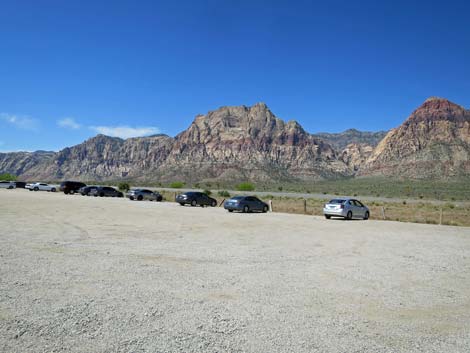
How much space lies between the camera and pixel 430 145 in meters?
134

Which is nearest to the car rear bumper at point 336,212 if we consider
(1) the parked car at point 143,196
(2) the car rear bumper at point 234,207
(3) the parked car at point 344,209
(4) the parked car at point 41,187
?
(3) the parked car at point 344,209

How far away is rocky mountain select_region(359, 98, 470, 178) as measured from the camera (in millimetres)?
117000

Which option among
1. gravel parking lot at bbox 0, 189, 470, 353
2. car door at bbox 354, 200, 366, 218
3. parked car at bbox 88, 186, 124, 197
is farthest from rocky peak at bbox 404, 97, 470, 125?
gravel parking lot at bbox 0, 189, 470, 353

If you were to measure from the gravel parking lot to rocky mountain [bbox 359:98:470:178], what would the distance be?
113218mm

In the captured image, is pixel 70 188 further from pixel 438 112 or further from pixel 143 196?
pixel 438 112

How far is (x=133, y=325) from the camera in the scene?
5.70 m

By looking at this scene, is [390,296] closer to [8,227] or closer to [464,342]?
[464,342]

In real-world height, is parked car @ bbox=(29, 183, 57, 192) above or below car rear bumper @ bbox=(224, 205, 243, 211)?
above

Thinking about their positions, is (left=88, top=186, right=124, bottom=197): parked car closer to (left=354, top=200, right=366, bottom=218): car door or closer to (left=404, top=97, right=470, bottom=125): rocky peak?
(left=354, top=200, right=366, bottom=218): car door

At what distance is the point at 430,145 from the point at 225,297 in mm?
143372

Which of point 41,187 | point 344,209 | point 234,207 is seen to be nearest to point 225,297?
point 344,209

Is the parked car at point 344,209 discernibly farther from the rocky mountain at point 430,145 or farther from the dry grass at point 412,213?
the rocky mountain at point 430,145

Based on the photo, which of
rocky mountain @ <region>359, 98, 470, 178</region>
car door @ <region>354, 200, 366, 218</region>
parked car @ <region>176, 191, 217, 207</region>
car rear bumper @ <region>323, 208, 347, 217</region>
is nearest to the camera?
car rear bumper @ <region>323, 208, 347, 217</region>

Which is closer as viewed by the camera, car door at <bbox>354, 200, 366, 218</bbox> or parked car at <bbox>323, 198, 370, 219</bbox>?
parked car at <bbox>323, 198, 370, 219</bbox>
